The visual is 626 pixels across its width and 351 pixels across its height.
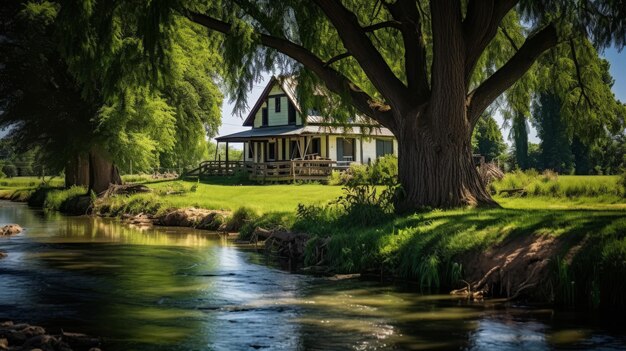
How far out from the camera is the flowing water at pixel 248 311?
9.28 metres

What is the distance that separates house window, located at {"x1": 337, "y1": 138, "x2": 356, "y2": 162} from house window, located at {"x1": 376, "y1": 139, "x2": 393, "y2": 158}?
2.64m

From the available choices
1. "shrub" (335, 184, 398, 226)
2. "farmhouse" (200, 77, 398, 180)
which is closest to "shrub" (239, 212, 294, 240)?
"shrub" (335, 184, 398, 226)

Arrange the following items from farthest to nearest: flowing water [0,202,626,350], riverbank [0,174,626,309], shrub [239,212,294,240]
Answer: shrub [239,212,294,240] → riverbank [0,174,626,309] → flowing water [0,202,626,350]

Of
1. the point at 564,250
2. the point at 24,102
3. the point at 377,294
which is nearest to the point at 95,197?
the point at 24,102

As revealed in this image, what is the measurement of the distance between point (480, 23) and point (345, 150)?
37988 millimetres

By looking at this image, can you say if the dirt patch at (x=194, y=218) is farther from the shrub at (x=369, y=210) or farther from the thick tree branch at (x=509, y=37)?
the thick tree branch at (x=509, y=37)

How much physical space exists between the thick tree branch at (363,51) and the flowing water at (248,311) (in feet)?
19.0

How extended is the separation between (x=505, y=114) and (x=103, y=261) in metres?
14.0

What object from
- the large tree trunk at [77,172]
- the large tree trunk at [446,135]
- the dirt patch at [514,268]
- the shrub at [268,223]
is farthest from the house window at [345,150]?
the dirt patch at [514,268]

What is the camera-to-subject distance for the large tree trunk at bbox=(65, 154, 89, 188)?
43938 mm

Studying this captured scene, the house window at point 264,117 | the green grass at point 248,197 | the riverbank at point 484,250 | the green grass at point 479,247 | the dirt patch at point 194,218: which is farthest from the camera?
the house window at point 264,117

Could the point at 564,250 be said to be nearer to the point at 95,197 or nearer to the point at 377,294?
the point at 377,294

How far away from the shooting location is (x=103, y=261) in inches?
692

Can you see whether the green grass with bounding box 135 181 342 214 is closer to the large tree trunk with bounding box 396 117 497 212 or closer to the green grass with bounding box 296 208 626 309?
the large tree trunk with bounding box 396 117 497 212
